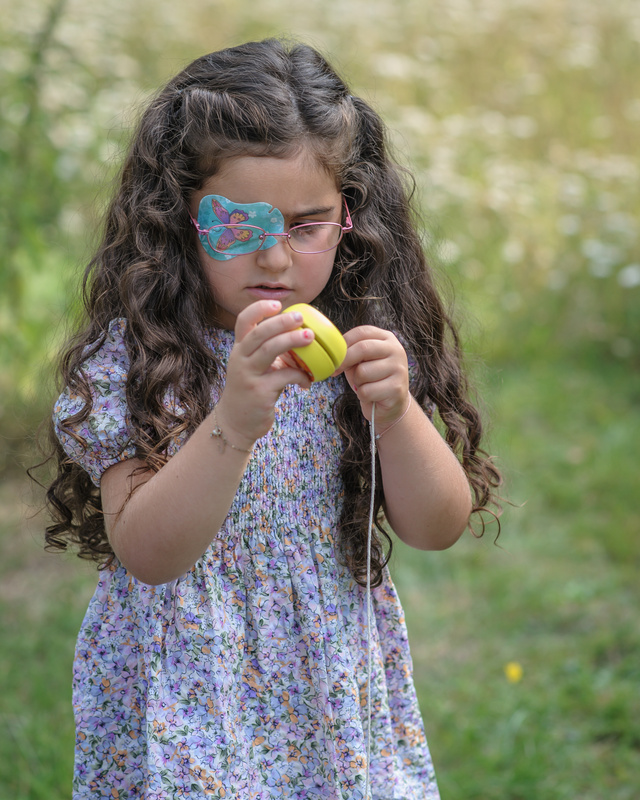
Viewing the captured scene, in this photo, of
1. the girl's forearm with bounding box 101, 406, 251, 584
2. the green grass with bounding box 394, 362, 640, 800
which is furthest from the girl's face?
the green grass with bounding box 394, 362, 640, 800

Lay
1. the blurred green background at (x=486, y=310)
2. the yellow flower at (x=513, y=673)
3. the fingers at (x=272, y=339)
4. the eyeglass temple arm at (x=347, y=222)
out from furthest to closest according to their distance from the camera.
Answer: the yellow flower at (x=513, y=673)
the blurred green background at (x=486, y=310)
the eyeglass temple arm at (x=347, y=222)
the fingers at (x=272, y=339)

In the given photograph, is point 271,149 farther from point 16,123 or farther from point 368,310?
point 16,123

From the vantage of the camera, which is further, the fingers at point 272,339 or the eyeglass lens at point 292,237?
the eyeglass lens at point 292,237

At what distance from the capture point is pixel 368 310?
152 centimetres

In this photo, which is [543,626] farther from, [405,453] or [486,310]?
[486,310]

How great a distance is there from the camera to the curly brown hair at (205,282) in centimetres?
133

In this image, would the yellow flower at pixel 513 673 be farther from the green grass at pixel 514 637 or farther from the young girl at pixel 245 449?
the young girl at pixel 245 449

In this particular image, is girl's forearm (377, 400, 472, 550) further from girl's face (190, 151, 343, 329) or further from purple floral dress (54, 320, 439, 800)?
girl's face (190, 151, 343, 329)

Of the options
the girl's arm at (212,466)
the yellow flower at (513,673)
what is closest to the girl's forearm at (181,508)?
the girl's arm at (212,466)

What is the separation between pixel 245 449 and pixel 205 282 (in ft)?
1.11

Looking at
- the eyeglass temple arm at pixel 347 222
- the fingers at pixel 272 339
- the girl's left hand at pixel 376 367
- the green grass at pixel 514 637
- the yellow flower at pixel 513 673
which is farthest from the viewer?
the yellow flower at pixel 513 673

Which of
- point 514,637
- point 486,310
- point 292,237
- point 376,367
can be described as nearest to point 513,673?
point 514,637

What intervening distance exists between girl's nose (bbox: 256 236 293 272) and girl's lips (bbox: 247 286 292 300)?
3cm

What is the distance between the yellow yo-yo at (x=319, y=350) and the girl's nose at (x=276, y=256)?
154 mm
